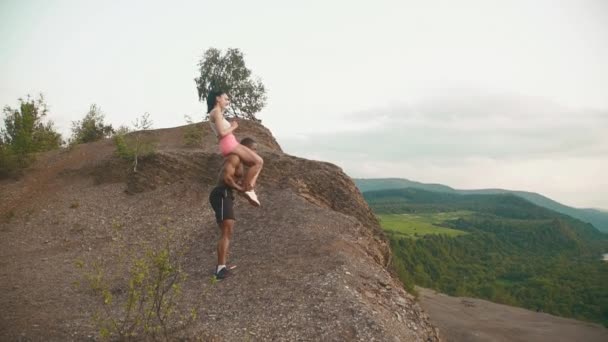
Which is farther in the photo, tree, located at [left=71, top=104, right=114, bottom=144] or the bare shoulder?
tree, located at [left=71, top=104, right=114, bottom=144]

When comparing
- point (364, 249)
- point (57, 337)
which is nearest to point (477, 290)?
point (364, 249)

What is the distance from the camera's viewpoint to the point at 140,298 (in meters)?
9.04

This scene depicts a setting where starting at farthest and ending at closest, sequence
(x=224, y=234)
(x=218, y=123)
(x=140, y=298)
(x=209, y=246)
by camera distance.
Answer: (x=209, y=246)
(x=224, y=234)
(x=140, y=298)
(x=218, y=123)

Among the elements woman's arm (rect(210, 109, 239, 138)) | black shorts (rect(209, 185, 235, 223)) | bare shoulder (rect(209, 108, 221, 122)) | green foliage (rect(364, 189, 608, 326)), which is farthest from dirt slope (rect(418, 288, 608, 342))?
bare shoulder (rect(209, 108, 221, 122))

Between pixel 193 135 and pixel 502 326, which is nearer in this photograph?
pixel 193 135

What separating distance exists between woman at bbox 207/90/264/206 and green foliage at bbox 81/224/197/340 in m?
2.16

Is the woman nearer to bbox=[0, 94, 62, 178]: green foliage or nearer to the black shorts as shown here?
the black shorts

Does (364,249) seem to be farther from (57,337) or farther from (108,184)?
(108,184)

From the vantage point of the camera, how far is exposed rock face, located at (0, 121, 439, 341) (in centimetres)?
818

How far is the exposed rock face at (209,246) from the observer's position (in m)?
8.18

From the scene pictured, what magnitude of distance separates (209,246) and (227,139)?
5866 millimetres

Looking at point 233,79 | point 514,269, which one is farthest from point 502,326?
point 514,269

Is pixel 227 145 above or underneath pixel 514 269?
above

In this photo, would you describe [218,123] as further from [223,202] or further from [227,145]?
[223,202]
